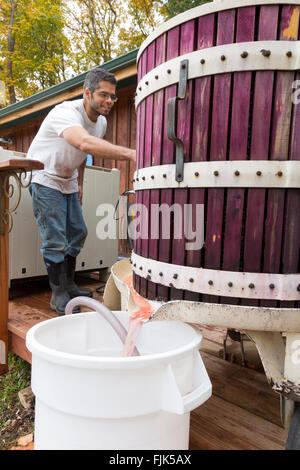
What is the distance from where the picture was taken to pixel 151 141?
4.28ft

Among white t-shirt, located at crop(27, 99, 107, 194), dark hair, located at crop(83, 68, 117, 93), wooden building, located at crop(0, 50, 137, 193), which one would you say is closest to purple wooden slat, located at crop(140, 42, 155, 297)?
dark hair, located at crop(83, 68, 117, 93)

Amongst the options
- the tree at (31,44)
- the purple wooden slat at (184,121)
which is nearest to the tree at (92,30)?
the tree at (31,44)

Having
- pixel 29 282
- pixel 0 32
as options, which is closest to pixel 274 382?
pixel 29 282

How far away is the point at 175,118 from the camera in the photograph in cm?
117

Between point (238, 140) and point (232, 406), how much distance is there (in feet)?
3.57

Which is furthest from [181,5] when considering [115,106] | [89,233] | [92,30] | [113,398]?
[113,398]

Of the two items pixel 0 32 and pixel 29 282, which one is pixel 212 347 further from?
pixel 0 32

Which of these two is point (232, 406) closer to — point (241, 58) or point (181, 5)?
point (241, 58)

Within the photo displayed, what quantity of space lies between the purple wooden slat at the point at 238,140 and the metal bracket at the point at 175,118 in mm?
169

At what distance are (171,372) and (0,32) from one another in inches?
569

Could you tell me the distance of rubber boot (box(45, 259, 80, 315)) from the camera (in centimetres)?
242

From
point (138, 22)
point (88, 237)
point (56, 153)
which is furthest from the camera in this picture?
point (138, 22)

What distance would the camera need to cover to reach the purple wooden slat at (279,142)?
101 centimetres

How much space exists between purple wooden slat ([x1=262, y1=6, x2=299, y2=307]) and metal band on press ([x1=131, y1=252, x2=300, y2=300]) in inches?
1.3
